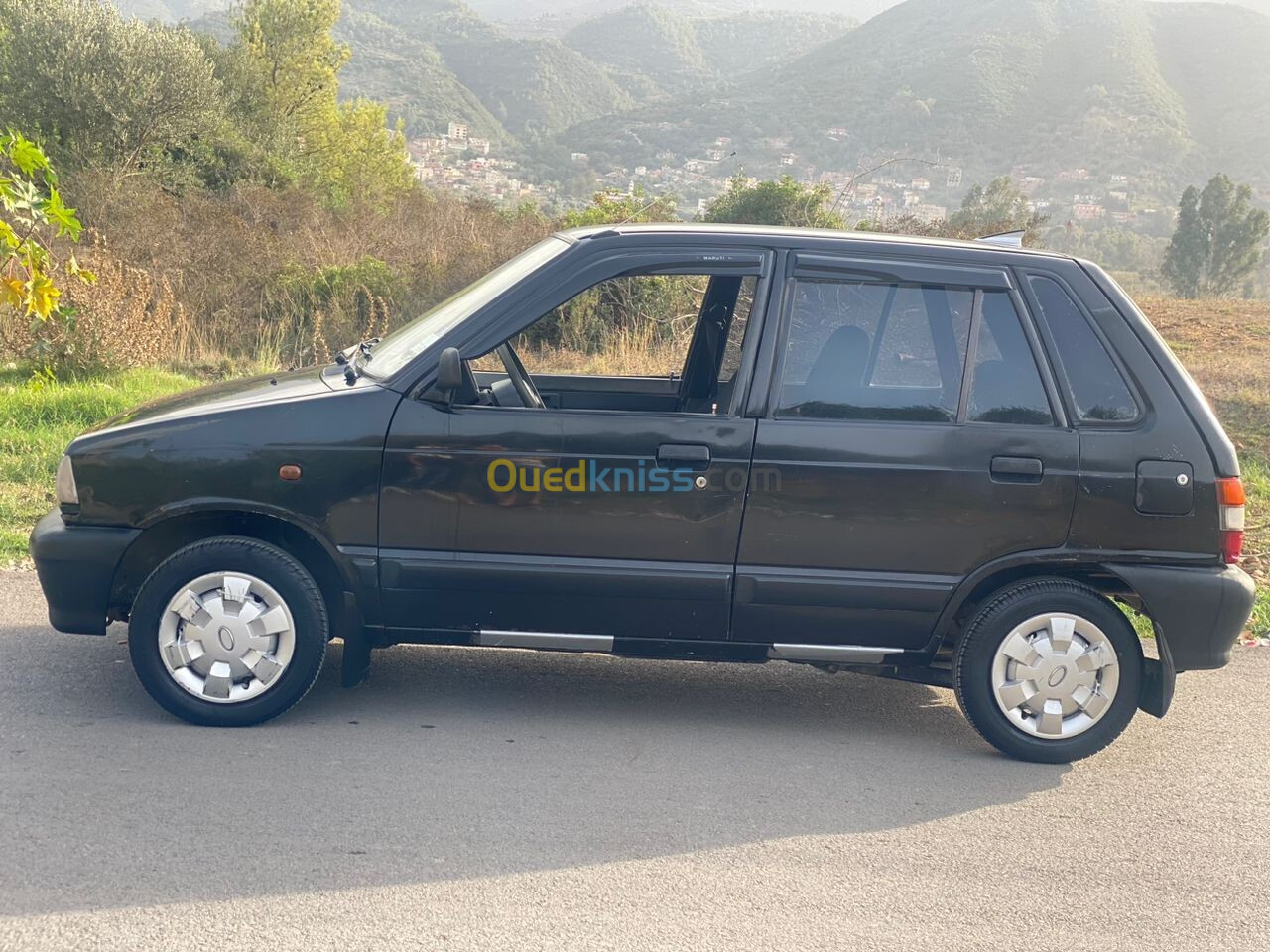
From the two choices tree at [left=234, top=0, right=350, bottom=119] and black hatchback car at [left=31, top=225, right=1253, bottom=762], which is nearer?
black hatchback car at [left=31, top=225, right=1253, bottom=762]

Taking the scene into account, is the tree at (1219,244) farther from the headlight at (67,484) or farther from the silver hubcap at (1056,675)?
the headlight at (67,484)

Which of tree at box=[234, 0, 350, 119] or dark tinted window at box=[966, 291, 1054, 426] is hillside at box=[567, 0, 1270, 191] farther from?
dark tinted window at box=[966, 291, 1054, 426]

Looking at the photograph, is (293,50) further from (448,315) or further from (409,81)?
(448,315)

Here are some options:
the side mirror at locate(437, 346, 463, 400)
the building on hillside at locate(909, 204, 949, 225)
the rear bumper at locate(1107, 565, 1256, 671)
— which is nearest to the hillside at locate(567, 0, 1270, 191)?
the building on hillside at locate(909, 204, 949, 225)

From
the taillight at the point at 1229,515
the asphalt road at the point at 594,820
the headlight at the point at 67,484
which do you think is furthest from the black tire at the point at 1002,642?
the headlight at the point at 67,484

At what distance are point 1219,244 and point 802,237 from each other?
36633 mm

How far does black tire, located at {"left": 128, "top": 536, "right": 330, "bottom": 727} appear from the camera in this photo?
467 cm

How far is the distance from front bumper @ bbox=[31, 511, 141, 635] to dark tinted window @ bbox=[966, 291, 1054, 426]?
128 inches

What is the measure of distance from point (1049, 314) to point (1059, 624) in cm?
120

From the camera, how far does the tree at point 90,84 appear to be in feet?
88.0

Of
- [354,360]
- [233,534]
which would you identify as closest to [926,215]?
[354,360]

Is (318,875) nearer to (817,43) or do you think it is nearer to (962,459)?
(962,459)

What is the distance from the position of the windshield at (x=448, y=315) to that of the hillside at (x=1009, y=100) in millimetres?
41450

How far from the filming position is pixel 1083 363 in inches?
191
